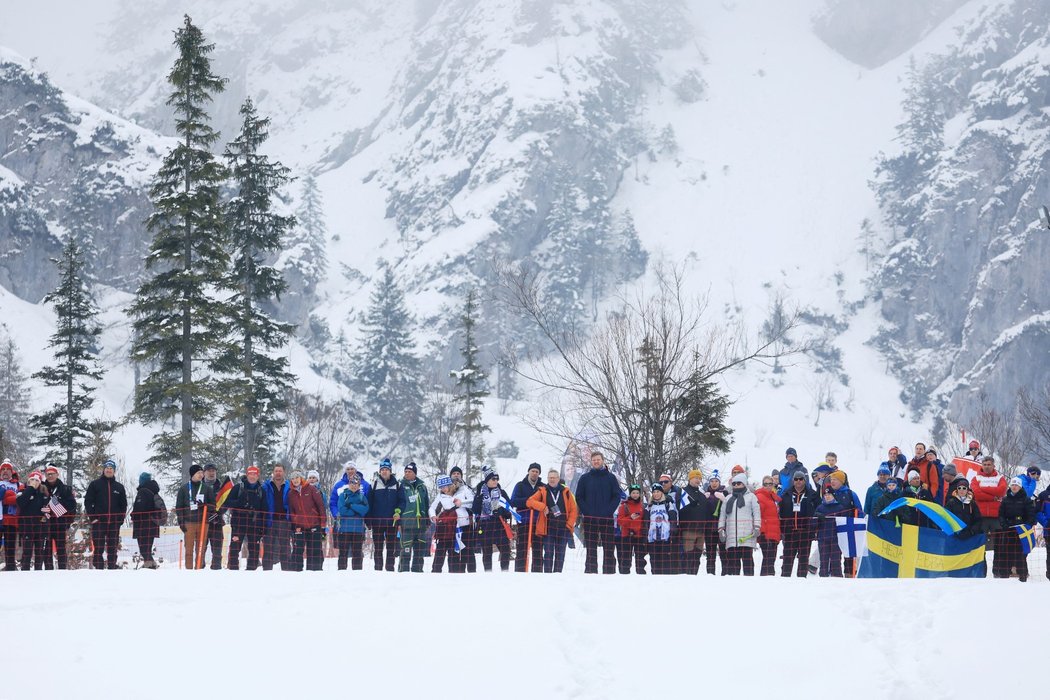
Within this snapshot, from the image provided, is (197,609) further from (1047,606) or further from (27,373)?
(27,373)

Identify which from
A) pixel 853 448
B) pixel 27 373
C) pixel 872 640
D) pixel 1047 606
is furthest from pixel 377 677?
pixel 853 448

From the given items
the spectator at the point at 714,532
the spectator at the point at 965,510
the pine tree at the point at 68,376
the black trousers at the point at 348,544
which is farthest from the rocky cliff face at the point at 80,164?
the spectator at the point at 965,510

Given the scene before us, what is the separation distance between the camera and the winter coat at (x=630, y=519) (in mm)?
14953

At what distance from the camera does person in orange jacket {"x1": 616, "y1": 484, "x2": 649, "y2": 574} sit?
1495 centimetres

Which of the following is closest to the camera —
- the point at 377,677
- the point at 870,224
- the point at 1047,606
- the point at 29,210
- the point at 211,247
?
the point at 377,677

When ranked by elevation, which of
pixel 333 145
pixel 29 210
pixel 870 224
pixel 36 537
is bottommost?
pixel 36 537

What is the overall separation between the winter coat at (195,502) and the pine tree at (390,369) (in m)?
57.3

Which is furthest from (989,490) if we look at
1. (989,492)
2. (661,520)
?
(661,520)

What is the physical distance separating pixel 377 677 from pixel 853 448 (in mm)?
85438

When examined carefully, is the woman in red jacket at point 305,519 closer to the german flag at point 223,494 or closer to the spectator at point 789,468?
the german flag at point 223,494

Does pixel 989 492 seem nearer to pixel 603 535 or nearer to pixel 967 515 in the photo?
pixel 967 515

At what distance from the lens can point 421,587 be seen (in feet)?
42.7

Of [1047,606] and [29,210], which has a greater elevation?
[29,210]

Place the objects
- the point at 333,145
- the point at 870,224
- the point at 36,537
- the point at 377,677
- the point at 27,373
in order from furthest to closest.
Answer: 1. the point at 333,145
2. the point at 870,224
3. the point at 27,373
4. the point at 36,537
5. the point at 377,677
